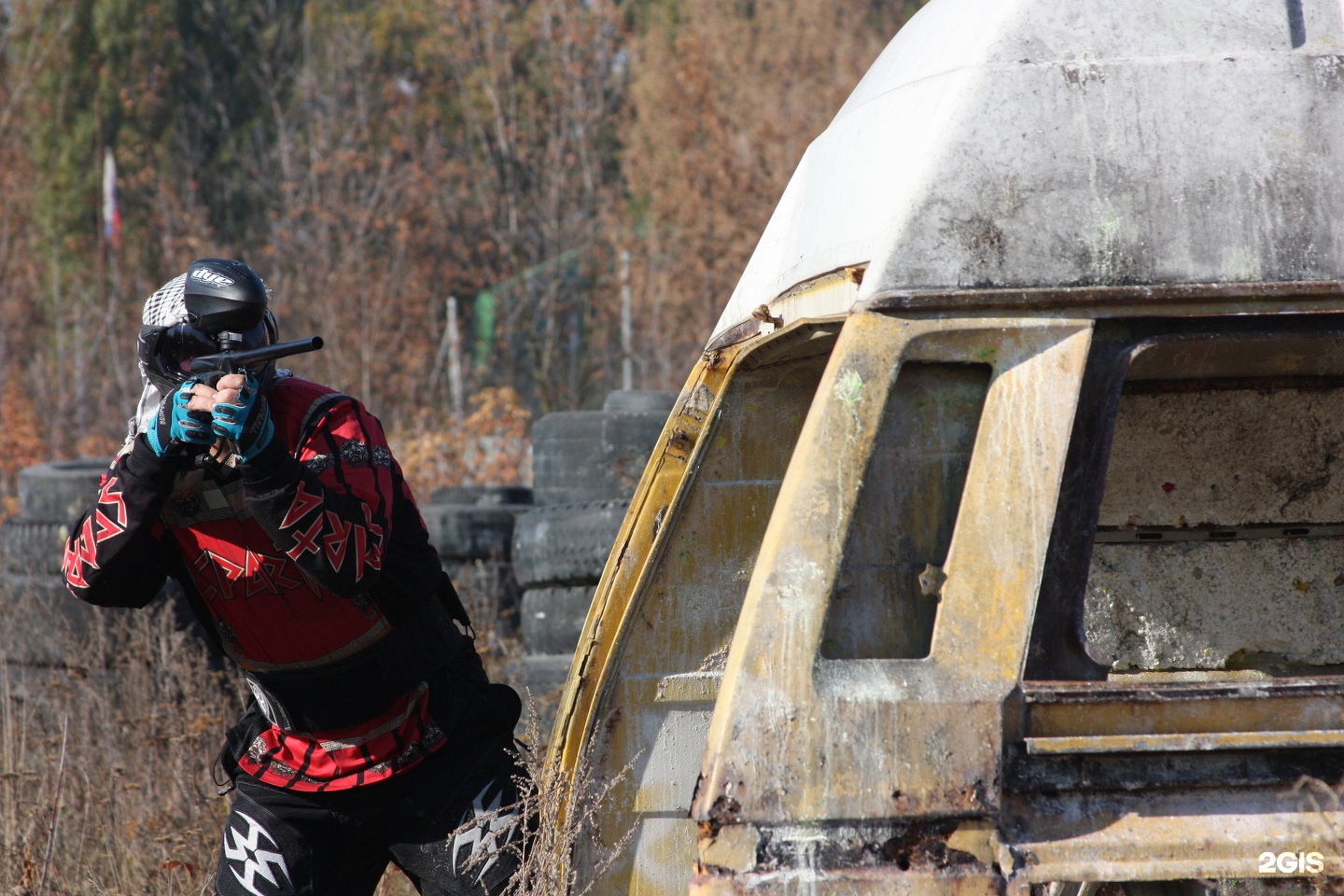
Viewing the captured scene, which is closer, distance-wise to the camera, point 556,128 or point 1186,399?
point 1186,399

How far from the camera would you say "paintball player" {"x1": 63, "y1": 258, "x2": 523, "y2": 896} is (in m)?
2.64

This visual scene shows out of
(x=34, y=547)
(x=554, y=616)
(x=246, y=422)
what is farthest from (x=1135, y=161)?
(x=34, y=547)

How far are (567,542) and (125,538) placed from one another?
10.4 feet

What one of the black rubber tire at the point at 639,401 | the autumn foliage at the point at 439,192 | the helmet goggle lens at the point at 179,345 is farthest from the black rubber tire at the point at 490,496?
the helmet goggle lens at the point at 179,345

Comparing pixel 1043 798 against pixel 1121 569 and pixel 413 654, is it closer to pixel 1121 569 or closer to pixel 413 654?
pixel 413 654

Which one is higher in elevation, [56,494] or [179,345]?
[179,345]

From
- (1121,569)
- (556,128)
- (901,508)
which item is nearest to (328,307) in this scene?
(556,128)

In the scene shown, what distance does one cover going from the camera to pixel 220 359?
8.36 ft

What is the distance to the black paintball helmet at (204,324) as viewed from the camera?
2646mm

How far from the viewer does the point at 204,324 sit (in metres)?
2.66

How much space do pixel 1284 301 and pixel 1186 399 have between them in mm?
1657

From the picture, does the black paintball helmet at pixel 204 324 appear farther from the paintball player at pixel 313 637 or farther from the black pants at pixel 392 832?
the black pants at pixel 392 832

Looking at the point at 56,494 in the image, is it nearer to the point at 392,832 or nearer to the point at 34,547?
the point at 34,547

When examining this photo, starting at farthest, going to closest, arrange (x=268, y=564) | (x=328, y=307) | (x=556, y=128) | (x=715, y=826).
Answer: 1. (x=556, y=128)
2. (x=328, y=307)
3. (x=268, y=564)
4. (x=715, y=826)
